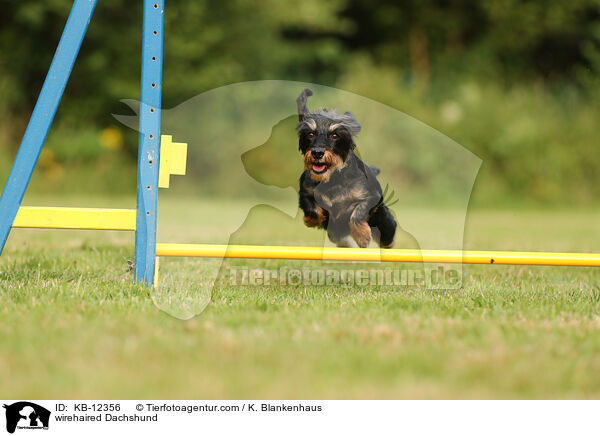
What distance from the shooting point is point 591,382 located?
1.53 m

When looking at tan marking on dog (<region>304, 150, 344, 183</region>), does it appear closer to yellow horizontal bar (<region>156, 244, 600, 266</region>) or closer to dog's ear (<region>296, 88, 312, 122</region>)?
dog's ear (<region>296, 88, 312, 122</region>)

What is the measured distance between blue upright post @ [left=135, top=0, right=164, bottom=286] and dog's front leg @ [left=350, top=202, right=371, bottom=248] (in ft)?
3.25

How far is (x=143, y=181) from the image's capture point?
2.41 m

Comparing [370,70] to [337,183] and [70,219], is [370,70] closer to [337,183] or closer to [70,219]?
[337,183]

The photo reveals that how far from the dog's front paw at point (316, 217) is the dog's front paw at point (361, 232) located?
0.14 m

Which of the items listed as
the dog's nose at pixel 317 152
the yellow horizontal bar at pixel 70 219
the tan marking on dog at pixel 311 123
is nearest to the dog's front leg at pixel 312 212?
the dog's nose at pixel 317 152

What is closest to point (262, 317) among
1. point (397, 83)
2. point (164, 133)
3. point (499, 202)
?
point (164, 133)

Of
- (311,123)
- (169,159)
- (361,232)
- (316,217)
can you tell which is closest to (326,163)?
(311,123)

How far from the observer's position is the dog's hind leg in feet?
9.78

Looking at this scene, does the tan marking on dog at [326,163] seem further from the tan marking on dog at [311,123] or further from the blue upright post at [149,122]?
the blue upright post at [149,122]

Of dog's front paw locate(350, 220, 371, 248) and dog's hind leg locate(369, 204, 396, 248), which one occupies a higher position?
dog's hind leg locate(369, 204, 396, 248)

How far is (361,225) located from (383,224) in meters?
0.17
